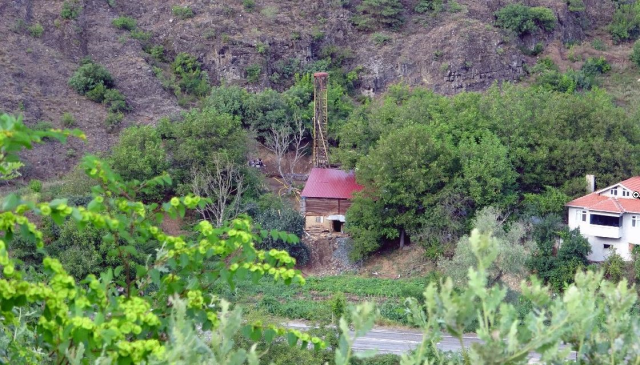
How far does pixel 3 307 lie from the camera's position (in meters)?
5.25

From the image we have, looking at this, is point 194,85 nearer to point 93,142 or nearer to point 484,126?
point 93,142

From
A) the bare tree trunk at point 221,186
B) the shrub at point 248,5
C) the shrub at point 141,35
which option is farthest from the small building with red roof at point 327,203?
the shrub at point 248,5

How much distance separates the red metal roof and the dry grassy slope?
842 cm

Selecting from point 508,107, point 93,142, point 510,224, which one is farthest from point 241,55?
point 510,224

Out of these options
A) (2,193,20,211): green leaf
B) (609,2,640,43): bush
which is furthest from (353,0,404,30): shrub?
(2,193,20,211): green leaf

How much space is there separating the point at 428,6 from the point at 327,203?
1995 cm

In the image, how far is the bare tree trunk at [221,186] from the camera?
31266 mm

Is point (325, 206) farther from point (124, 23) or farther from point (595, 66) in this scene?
point (595, 66)

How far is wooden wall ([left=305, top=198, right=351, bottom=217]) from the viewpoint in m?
32.7

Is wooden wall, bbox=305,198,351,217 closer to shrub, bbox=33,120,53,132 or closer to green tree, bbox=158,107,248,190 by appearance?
green tree, bbox=158,107,248,190

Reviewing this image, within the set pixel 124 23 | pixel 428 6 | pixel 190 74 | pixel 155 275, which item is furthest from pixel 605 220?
pixel 124 23

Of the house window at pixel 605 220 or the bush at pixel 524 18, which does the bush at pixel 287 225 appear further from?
the bush at pixel 524 18

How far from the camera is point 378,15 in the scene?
47.6 m

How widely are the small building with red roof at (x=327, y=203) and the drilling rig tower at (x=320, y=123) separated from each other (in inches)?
147
